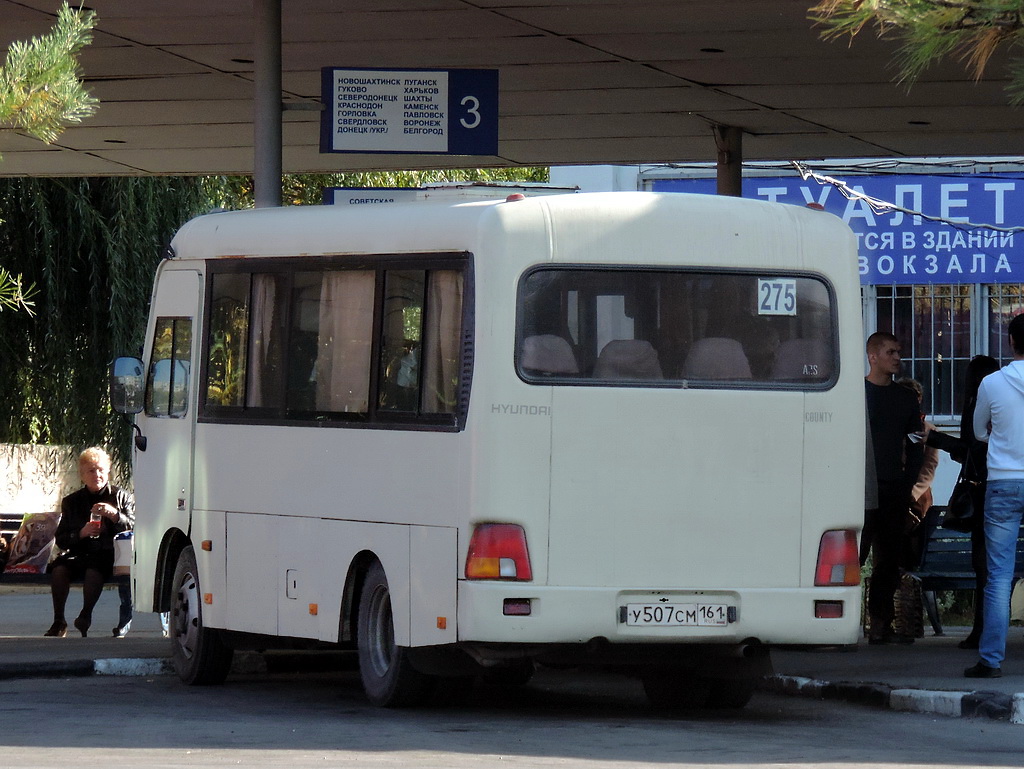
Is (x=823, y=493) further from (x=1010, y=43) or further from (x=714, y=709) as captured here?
(x=1010, y=43)

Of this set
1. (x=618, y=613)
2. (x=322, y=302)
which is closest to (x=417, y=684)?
(x=618, y=613)

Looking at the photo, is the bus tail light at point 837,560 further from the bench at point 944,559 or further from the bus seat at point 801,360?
the bench at point 944,559

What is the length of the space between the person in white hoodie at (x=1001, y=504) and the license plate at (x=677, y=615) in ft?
6.61

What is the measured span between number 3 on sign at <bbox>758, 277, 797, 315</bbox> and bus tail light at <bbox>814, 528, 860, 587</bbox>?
3.90ft

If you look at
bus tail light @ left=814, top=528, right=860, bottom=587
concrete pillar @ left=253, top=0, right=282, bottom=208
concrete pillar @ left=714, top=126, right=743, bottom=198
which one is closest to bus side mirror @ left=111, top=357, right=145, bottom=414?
concrete pillar @ left=253, top=0, right=282, bottom=208

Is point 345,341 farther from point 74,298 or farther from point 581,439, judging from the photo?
point 74,298

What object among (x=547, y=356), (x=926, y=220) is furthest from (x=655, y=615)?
(x=926, y=220)

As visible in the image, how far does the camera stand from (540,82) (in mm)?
17078

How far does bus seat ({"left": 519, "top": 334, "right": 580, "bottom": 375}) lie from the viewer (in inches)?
411

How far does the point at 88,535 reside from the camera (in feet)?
54.2

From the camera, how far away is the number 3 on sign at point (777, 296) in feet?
35.7

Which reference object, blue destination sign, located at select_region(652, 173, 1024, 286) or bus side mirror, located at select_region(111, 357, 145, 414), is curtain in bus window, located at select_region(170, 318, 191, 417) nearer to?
bus side mirror, located at select_region(111, 357, 145, 414)

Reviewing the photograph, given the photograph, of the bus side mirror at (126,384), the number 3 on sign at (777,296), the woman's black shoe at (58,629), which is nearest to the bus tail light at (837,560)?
the number 3 on sign at (777,296)

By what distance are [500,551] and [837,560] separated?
72.1 inches
